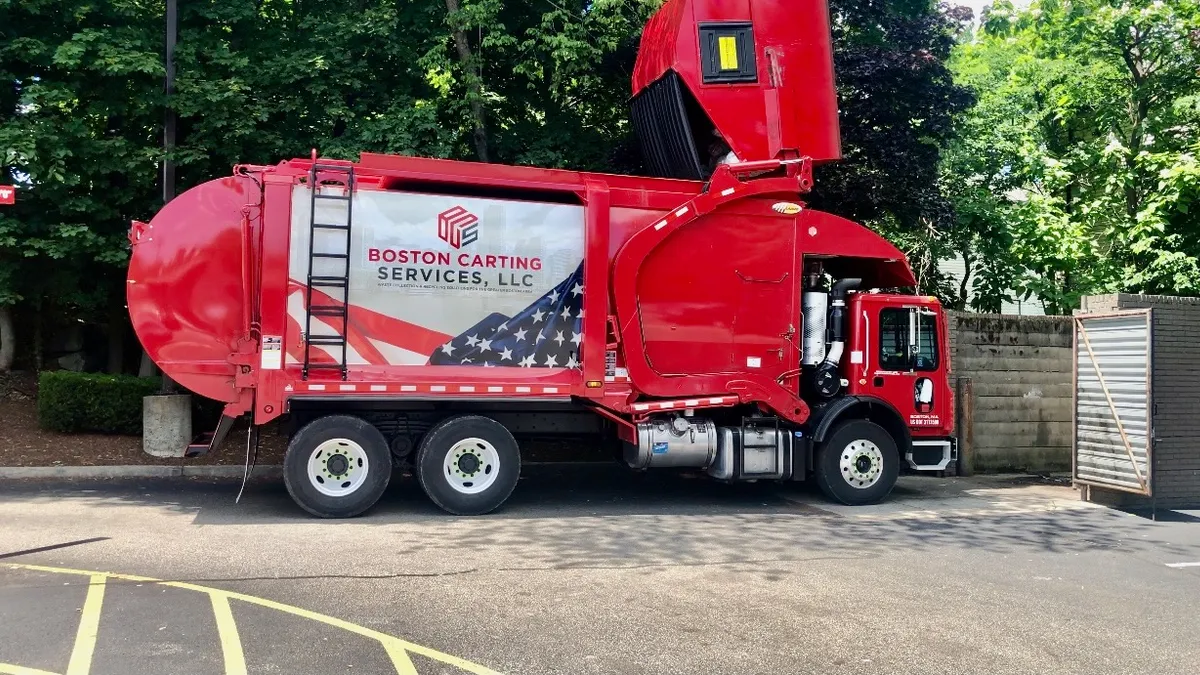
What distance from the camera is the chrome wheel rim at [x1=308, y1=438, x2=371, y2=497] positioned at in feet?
28.4

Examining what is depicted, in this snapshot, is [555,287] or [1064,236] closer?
[555,287]

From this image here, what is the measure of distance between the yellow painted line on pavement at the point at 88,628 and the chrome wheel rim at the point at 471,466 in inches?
135

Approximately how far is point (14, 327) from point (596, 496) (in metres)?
10.5

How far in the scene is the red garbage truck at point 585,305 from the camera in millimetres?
8609

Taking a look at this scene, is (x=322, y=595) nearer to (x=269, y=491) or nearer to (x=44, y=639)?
(x=44, y=639)

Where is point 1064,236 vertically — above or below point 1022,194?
below

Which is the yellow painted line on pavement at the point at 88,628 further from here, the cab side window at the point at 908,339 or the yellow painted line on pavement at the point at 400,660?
the cab side window at the point at 908,339

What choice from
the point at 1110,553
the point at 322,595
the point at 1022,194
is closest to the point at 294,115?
the point at 322,595

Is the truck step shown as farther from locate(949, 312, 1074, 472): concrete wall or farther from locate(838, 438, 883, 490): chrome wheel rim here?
locate(949, 312, 1074, 472): concrete wall

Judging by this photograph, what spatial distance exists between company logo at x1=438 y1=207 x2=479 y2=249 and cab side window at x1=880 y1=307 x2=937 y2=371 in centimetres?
492

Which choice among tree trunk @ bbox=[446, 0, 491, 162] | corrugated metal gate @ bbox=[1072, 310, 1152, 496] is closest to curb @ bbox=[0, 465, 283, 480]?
tree trunk @ bbox=[446, 0, 491, 162]

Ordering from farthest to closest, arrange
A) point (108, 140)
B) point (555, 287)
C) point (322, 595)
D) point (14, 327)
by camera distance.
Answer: point (14, 327), point (108, 140), point (555, 287), point (322, 595)

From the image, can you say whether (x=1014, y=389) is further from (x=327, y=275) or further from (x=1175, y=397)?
(x=327, y=275)

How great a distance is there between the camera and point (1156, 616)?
6.00m
